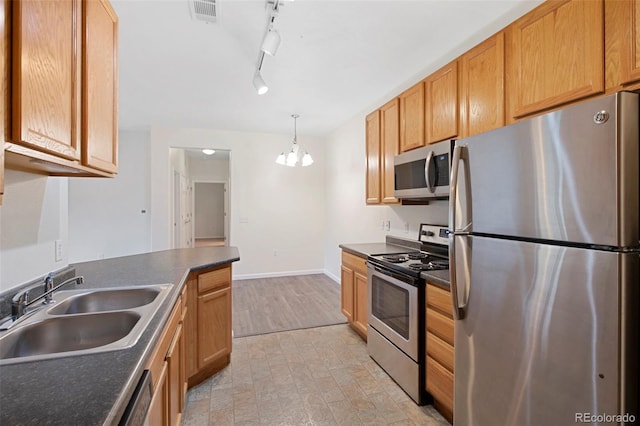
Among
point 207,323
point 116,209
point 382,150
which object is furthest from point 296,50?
point 116,209

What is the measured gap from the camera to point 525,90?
163 cm

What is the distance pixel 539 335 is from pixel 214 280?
2036mm

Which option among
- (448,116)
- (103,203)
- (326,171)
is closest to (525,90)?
(448,116)

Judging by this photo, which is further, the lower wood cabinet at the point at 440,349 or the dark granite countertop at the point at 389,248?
the dark granite countertop at the point at 389,248

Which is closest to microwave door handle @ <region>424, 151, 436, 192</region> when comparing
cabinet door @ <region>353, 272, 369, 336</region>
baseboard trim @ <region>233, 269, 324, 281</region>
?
cabinet door @ <region>353, 272, 369, 336</region>

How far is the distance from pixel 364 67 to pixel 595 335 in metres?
2.61

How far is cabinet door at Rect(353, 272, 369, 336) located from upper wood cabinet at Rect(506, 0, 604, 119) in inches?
73.1

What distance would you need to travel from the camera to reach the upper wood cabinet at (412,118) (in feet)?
8.16

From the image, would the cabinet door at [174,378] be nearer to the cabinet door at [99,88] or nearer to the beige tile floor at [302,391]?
the beige tile floor at [302,391]

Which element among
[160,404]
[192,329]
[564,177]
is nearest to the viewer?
[564,177]

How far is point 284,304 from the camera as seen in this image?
4066 mm

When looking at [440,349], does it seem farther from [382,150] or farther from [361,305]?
[382,150]

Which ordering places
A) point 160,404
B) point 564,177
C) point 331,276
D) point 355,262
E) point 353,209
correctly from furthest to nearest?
point 331,276, point 353,209, point 355,262, point 160,404, point 564,177

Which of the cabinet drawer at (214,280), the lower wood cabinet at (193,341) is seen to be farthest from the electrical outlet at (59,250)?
the cabinet drawer at (214,280)
